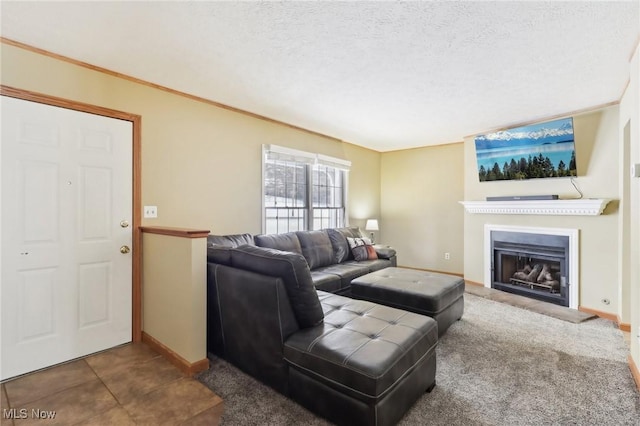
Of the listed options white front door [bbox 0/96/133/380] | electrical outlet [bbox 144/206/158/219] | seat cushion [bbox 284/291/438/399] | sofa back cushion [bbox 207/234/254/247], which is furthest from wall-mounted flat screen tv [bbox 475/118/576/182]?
white front door [bbox 0/96/133/380]

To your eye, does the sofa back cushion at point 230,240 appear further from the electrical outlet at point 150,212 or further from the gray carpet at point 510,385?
the gray carpet at point 510,385

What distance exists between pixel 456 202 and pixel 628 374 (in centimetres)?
336

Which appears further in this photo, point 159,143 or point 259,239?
point 259,239

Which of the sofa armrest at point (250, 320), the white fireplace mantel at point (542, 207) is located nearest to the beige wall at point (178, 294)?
the sofa armrest at point (250, 320)

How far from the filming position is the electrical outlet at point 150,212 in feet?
9.34

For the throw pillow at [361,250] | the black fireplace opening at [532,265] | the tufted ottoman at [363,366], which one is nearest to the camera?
the tufted ottoman at [363,366]

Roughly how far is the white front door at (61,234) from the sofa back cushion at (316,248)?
6.39 feet

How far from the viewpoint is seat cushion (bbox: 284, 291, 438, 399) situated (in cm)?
150

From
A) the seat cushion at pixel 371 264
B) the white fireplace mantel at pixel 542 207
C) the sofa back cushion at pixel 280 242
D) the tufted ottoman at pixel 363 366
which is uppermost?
the white fireplace mantel at pixel 542 207

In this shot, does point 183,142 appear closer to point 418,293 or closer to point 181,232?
point 181,232

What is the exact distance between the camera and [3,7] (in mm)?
1811

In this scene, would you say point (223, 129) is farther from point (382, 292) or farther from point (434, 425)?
point (434, 425)

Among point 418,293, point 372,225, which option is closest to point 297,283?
point 418,293

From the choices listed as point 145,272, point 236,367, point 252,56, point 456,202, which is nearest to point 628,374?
point 236,367
